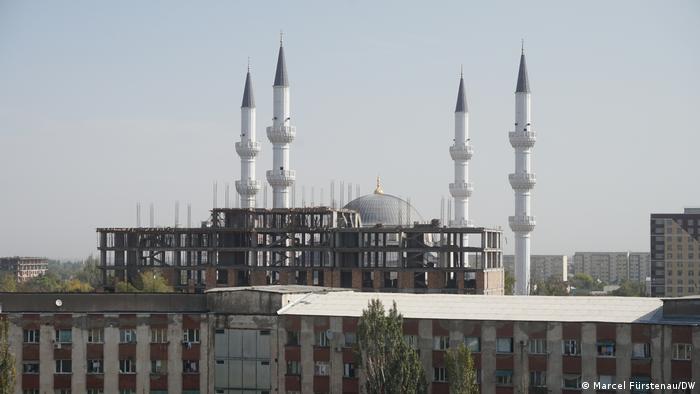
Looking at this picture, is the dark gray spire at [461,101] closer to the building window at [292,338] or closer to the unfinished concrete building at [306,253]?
the unfinished concrete building at [306,253]

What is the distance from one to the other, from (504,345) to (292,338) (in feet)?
29.9

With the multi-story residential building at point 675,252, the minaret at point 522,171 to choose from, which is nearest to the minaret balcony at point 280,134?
the minaret at point 522,171

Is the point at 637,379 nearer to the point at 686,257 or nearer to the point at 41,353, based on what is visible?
the point at 41,353

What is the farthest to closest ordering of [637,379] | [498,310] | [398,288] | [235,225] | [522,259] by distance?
[522,259] < [235,225] < [398,288] < [498,310] < [637,379]

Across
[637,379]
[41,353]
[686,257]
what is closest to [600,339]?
[637,379]

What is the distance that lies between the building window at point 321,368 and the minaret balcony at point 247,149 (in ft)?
264

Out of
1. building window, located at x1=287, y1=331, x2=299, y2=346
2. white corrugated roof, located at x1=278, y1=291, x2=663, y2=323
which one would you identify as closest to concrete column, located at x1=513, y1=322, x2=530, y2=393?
white corrugated roof, located at x1=278, y1=291, x2=663, y2=323

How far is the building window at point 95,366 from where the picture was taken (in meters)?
47.8

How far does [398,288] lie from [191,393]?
54.3 metres

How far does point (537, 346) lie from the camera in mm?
43375

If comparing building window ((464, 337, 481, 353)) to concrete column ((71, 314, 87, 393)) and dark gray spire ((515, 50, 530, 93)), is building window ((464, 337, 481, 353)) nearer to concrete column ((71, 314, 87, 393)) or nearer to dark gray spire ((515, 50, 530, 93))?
concrete column ((71, 314, 87, 393))

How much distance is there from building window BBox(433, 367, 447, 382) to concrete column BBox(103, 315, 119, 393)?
548 inches

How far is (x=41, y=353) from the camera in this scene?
1895 inches

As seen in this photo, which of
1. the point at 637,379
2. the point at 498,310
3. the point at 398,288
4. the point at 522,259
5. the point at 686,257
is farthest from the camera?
the point at 686,257
